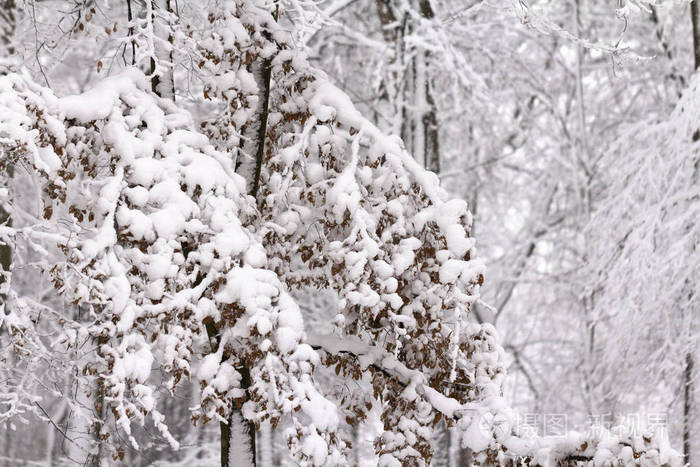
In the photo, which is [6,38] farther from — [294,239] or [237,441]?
[237,441]

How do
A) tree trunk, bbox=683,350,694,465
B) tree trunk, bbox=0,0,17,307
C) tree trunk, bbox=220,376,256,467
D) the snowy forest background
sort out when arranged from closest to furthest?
the snowy forest background < tree trunk, bbox=220,376,256,467 < tree trunk, bbox=0,0,17,307 < tree trunk, bbox=683,350,694,465

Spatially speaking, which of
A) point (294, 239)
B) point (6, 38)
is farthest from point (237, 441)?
Result: point (6, 38)

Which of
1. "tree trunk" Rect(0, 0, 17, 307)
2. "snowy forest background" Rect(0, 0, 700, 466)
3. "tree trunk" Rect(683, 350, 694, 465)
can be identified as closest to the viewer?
"snowy forest background" Rect(0, 0, 700, 466)

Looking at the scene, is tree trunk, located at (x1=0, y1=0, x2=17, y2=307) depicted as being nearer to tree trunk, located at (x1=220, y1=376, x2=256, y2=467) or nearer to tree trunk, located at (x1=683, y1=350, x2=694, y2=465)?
tree trunk, located at (x1=220, y1=376, x2=256, y2=467)

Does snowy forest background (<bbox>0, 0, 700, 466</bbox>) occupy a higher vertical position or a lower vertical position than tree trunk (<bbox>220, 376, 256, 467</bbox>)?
higher

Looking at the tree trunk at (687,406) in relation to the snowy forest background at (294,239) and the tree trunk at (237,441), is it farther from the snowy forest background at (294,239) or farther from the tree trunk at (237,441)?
the tree trunk at (237,441)

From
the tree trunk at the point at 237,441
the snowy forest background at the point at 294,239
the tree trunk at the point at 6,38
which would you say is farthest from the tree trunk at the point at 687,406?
the tree trunk at the point at 6,38

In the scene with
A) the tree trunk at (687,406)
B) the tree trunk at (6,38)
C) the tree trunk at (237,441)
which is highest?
the tree trunk at (6,38)

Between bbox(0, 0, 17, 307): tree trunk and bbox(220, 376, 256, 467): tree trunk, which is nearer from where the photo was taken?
bbox(220, 376, 256, 467): tree trunk

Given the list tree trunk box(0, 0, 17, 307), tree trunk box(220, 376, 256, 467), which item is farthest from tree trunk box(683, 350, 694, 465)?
tree trunk box(0, 0, 17, 307)

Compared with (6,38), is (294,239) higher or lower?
lower

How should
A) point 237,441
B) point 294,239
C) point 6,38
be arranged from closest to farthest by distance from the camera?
point 237,441 → point 294,239 → point 6,38

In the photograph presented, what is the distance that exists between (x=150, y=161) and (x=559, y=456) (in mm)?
3012

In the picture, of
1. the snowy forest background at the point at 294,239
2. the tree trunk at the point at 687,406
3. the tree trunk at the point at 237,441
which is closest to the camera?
the snowy forest background at the point at 294,239
